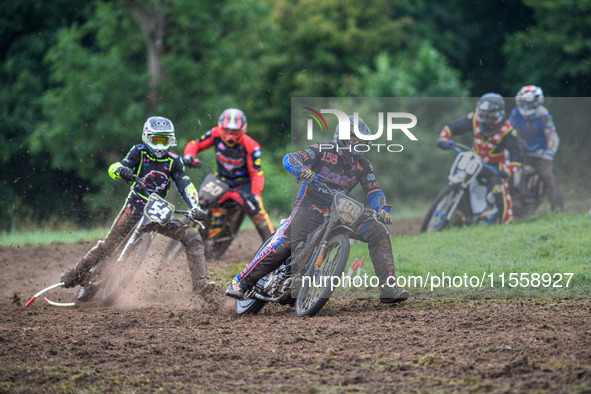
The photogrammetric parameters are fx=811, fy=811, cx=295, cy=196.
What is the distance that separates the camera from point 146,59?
31.8m

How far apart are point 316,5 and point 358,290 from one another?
2555 cm

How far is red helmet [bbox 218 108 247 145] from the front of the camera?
13.0 metres

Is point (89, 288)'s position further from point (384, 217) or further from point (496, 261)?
point (496, 261)

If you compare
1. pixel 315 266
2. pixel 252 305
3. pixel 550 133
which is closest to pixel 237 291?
pixel 252 305

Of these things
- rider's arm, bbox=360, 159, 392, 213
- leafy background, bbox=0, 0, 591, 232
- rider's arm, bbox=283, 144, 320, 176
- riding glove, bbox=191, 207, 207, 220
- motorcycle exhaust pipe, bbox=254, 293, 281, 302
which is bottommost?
motorcycle exhaust pipe, bbox=254, 293, 281, 302

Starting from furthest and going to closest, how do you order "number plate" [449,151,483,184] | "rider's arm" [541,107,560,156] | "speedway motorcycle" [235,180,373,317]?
"rider's arm" [541,107,560,156] → "number plate" [449,151,483,184] → "speedway motorcycle" [235,180,373,317]

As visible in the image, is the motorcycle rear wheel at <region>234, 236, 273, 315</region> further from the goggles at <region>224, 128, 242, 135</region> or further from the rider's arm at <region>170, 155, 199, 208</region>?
the goggles at <region>224, 128, 242, 135</region>

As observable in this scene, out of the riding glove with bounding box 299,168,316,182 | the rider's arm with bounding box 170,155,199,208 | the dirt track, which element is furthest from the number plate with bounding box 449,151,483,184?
the riding glove with bounding box 299,168,316,182

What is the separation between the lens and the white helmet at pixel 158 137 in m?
10.3

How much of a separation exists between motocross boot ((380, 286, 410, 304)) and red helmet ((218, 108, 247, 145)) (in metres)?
4.83

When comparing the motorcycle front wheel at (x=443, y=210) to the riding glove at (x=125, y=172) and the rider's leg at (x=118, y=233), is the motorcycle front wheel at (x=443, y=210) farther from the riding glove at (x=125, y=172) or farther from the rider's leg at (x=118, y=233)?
the riding glove at (x=125, y=172)

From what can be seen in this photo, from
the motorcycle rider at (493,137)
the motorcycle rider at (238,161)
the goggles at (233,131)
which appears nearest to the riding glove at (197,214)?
the motorcycle rider at (238,161)

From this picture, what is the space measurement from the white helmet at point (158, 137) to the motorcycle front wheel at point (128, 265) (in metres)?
1.07

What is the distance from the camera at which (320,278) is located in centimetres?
863
